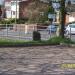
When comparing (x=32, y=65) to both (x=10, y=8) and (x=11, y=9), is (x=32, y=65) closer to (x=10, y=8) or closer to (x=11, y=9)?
(x=11, y=9)

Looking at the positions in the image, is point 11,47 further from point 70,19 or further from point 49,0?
point 70,19

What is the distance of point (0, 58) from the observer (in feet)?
52.5

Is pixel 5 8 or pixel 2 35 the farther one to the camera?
pixel 5 8

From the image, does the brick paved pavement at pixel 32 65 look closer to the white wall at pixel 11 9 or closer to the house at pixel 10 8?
the house at pixel 10 8

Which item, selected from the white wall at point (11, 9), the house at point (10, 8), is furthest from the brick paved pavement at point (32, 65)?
the white wall at point (11, 9)

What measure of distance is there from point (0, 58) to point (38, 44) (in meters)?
7.38

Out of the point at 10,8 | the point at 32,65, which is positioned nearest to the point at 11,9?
the point at 10,8

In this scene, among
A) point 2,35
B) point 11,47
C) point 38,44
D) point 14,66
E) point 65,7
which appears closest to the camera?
point 14,66

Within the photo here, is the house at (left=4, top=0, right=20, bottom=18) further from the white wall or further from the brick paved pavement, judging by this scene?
the brick paved pavement

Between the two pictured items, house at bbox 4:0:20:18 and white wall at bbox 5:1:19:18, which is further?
white wall at bbox 5:1:19:18

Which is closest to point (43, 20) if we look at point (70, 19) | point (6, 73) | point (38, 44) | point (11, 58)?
point (70, 19)

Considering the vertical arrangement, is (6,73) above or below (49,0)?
below

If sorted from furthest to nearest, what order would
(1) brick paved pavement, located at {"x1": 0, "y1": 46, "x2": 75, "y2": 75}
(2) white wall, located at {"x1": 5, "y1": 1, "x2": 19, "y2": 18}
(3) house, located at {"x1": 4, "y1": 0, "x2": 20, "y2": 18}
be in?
(2) white wall, located at {"x1": 5, "y1": 1, "x2": 19, "y2": 18}
(3) house, located at {"x1": 4, "y1": 0, "x2": 20, "y2": 18}
(1) brick paved pavement, located at {"x1": 0, "y1": 46, "x2": 75, "y2": 75}

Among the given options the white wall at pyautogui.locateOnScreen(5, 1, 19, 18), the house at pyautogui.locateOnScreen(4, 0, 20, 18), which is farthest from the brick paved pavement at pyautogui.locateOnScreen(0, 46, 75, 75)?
the white wall at pyautogui.locateOnScreen(5, 1, 19, 18)
